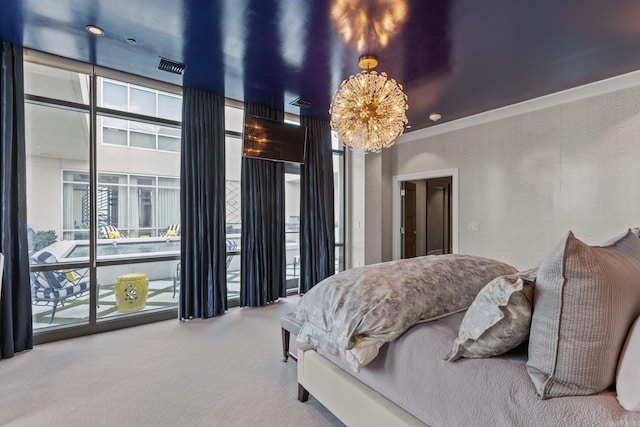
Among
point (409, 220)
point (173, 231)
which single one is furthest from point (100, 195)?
point (409, 220)

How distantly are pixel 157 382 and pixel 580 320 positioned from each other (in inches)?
105

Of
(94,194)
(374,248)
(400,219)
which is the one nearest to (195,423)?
(94,194)

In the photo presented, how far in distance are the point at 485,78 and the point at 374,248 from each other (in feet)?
10.0

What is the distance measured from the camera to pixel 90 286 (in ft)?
11.0

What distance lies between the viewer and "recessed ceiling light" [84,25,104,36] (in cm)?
260

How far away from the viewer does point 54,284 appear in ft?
10.7

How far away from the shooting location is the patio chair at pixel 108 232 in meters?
3.48

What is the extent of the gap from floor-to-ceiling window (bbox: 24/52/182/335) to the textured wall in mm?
3193

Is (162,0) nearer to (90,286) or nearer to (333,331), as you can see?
(333,331)

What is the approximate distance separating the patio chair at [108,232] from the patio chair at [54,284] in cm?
41

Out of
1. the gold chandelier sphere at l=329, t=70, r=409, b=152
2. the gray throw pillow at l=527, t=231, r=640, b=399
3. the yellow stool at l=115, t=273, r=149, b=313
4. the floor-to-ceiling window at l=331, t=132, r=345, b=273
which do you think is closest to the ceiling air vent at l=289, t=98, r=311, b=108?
the floor-to-ceiling window at l=331, t=132, r=345, b=273

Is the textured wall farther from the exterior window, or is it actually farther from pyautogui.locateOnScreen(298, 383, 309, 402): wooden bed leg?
pyautogui.locateOnScreen(298, 383, 309, 402): wooden bed leg

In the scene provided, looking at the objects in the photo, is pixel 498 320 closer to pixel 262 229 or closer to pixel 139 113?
pixel 262 229

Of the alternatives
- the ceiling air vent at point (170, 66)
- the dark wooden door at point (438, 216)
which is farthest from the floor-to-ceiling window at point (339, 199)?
the ceiling air vent at point (170, 66)
